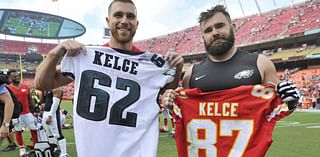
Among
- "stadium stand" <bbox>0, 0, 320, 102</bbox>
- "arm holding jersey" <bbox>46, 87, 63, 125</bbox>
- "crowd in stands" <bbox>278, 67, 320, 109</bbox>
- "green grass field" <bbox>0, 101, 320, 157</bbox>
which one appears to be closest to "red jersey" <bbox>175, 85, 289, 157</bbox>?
"green grass field" <bbox>0, 101, 320, 157</bbox>

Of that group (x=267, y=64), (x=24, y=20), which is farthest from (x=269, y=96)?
(x=24, y=20)

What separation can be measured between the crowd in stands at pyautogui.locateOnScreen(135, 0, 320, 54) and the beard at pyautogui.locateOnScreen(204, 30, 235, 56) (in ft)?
115

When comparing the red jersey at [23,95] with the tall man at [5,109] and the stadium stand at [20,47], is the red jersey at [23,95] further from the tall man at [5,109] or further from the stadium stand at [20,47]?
the stadium stand at [20,47]

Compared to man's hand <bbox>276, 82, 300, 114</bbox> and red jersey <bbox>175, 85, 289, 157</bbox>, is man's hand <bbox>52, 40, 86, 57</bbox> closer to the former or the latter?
red jersey <bbox>175, 85, 289, 157</bbox>

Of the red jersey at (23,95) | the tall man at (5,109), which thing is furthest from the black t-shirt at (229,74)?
the red jersey at (23,95)

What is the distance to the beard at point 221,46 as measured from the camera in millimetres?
2660

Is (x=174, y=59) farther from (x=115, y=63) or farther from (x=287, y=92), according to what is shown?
(x=287, y=92)

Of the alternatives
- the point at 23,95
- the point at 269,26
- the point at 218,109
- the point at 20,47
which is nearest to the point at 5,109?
the point at 218,109

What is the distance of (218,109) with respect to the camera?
272 centimetres

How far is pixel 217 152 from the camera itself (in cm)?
268

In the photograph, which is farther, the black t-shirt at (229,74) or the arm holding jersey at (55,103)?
the arm holding jersey at (55,103)

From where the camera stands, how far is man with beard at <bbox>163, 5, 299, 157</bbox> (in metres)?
2.61

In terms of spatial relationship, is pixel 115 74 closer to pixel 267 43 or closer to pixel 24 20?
pixel 267 43

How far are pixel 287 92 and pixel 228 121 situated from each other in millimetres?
540
